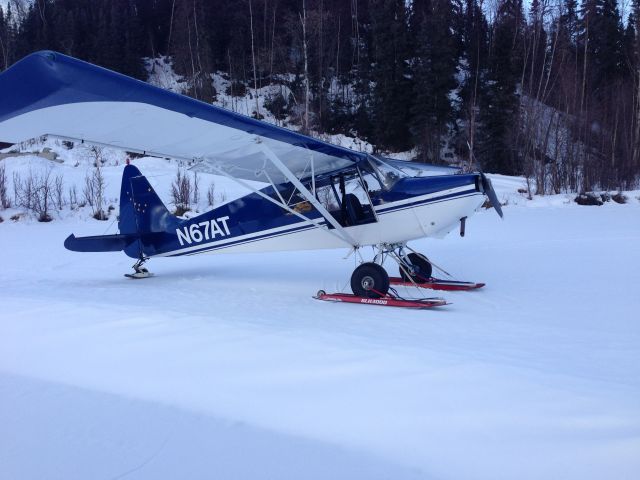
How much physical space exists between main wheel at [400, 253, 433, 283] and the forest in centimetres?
1336

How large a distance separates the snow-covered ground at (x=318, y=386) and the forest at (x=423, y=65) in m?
16.0

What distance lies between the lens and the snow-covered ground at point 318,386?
191 cm

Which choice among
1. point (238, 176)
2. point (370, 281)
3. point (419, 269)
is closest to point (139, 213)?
point (238, 176)

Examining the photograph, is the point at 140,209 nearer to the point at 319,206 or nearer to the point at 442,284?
the point at 319,206

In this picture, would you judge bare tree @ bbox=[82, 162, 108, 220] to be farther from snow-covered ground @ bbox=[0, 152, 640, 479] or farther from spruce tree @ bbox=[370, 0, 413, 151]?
spruce tree @ bbox=[370, 0, 413, 151]

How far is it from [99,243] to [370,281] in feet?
15.5

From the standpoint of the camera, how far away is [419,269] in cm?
698

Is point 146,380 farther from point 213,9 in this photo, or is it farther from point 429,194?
point 213,9

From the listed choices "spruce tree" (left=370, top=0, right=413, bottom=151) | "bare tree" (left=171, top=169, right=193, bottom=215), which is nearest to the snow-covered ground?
"bare tree" (left=171, top=169, right=193, bottom=215)

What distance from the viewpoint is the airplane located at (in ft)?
13.3

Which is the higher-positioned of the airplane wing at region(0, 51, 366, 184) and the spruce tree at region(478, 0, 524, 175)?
the spruce tree at region(478, 0, 524, 175)

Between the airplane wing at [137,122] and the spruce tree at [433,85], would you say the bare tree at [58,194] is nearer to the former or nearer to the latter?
the airplane wing at [137,122]

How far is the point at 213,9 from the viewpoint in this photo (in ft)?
120

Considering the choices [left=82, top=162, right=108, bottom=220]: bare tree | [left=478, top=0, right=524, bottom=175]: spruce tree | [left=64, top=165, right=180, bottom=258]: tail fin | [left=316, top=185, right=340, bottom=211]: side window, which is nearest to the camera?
[left=316, top=185, right=340, bottom=211]: side window
